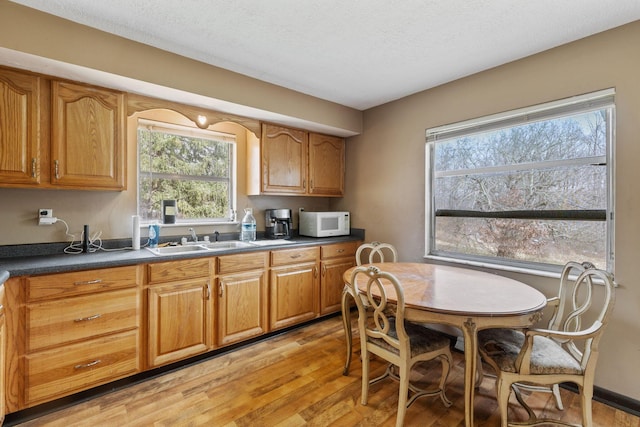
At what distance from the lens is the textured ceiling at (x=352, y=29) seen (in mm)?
1777

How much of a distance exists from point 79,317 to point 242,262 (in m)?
1.16

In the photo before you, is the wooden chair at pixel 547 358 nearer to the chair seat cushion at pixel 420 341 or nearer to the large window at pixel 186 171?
the chair seat cushion at pixel 420 341

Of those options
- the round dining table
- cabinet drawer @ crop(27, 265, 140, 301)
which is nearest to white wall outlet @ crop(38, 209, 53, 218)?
cabinet drawer @ crop(27, 265, 140, 301)

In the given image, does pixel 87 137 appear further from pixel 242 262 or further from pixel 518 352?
pixel 518 352

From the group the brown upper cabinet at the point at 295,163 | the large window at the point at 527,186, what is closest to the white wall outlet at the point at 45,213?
the brown upper cabinet at the point at 295,163

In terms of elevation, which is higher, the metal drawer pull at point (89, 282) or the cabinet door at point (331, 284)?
the metal drawer pull at point (89, 282)

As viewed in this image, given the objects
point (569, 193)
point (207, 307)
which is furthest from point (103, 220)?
point (569, 193)

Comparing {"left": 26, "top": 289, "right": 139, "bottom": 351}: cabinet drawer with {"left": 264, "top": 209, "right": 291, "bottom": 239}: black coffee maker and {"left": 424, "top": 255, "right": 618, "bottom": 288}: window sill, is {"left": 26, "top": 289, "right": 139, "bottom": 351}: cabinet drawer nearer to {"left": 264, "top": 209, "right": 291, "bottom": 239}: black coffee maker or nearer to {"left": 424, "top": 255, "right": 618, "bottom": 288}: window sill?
{"left": 264, "top": 209, "right": 291, "bottom": 239}: black coffee maker

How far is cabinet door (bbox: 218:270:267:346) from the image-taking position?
100 inches

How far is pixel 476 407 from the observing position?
1.90m

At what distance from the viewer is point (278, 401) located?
6.41 ft

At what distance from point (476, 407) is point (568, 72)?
7.89 feet

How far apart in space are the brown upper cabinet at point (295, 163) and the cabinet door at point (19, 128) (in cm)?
172

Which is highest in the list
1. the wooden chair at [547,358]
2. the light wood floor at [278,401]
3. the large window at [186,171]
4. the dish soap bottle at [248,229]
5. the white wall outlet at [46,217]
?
the large window at [186,171]
